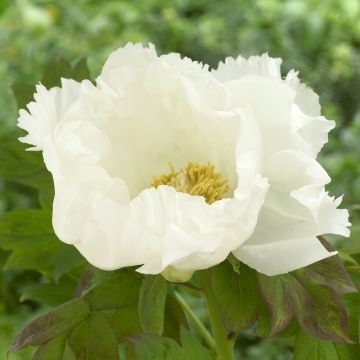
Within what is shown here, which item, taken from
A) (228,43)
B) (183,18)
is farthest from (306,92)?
(183,18)

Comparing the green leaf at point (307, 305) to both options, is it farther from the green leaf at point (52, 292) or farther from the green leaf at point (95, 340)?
the green leaf at point (52, 292)

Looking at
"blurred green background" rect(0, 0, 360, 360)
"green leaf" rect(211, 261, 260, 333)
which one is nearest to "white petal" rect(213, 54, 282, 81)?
"green leaf" rect(211, 261, 260, 333)

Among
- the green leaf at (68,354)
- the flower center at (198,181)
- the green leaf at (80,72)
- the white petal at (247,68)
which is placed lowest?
the green leaf at (68,354)

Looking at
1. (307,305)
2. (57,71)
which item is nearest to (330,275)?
(307,305)

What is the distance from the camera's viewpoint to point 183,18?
2461 mm

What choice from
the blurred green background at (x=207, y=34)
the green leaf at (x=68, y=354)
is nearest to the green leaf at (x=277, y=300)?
the green leaf at (x=68, y=354)

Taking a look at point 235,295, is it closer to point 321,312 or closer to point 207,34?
point 321,312

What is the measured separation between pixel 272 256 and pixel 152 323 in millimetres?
72

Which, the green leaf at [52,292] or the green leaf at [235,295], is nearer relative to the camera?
the green leaf at [235,295]

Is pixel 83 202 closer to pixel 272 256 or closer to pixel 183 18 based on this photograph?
pixel 272 256

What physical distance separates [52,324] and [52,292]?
0.13 metres

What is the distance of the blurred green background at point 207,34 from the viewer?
194 cm

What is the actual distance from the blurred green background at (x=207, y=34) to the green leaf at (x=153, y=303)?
1.28 metres

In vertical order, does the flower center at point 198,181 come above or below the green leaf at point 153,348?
above
